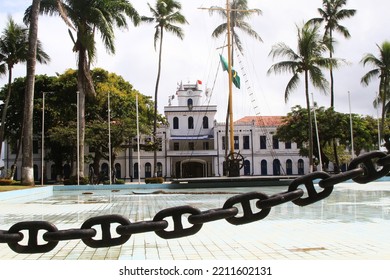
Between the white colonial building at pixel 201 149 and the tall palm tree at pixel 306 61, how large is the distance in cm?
1565

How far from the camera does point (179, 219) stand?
1.66m

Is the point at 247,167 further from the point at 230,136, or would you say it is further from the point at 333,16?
the point at 230,136

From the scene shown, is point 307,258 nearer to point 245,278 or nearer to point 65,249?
point 245,278

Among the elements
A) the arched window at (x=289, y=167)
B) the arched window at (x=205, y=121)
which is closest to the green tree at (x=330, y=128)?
the arched window at (x=289, y=167)

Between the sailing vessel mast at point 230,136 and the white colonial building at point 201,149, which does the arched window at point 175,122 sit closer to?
the white colonial building at point 201,149

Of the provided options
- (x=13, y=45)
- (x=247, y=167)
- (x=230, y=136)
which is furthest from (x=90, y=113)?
(x=247, y=167)

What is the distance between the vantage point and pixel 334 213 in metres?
8.06

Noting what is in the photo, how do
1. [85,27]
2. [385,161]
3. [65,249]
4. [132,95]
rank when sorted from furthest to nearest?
[132,95]
[85,27]
[65,249]
[385,161]

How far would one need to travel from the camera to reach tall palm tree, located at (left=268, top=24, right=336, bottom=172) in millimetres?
24312

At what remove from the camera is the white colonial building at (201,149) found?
135ft

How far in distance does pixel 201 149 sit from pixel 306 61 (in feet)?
65.1

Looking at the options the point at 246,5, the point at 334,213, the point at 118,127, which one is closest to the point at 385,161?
the point at 334,213

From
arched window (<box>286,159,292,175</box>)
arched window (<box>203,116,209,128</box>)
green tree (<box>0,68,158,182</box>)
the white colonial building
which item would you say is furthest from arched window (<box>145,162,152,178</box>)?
arched window (<box>286,159,292,175</box>)

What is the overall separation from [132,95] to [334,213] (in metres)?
25.3
